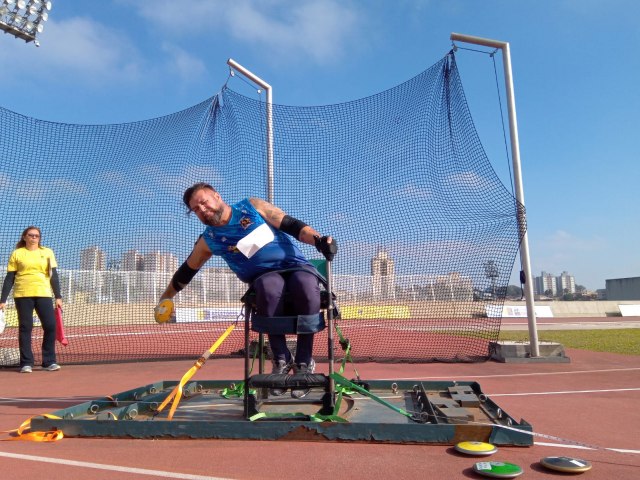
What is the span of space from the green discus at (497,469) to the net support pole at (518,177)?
5.44 m

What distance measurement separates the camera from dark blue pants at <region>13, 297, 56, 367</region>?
683 centimetres

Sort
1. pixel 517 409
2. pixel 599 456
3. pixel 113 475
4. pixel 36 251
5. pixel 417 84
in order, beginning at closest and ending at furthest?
1. pixel 113 475
2. pixel 599 456
3. pixel 517 409
4. pixel 36 251
5. pixel 417 84

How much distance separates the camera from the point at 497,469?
2.32m

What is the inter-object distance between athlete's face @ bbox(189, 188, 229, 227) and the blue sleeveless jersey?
0.06 metres

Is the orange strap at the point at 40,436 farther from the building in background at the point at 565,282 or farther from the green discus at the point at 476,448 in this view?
the building in background at the point at 565,282

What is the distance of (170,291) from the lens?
4211 millimetres

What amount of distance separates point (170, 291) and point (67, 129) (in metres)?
5.56

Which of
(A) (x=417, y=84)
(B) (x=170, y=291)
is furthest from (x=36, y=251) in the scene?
(A) (x=417, y=84)

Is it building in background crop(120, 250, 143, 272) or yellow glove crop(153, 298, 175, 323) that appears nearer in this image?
yellow glove crop(153, 298, 175, 323)

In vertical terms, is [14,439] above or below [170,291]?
below

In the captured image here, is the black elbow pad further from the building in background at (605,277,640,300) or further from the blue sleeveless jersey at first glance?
the building in background at (605,277,640,300)

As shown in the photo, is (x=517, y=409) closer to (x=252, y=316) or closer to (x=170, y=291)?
(x=252, y=316)

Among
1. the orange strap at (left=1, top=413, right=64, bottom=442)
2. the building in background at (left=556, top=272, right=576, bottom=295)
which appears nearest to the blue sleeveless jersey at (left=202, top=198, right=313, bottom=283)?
the orange strap at (left=1, top=413, right=64, bottom=442)

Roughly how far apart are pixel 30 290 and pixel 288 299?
4.88 metres
